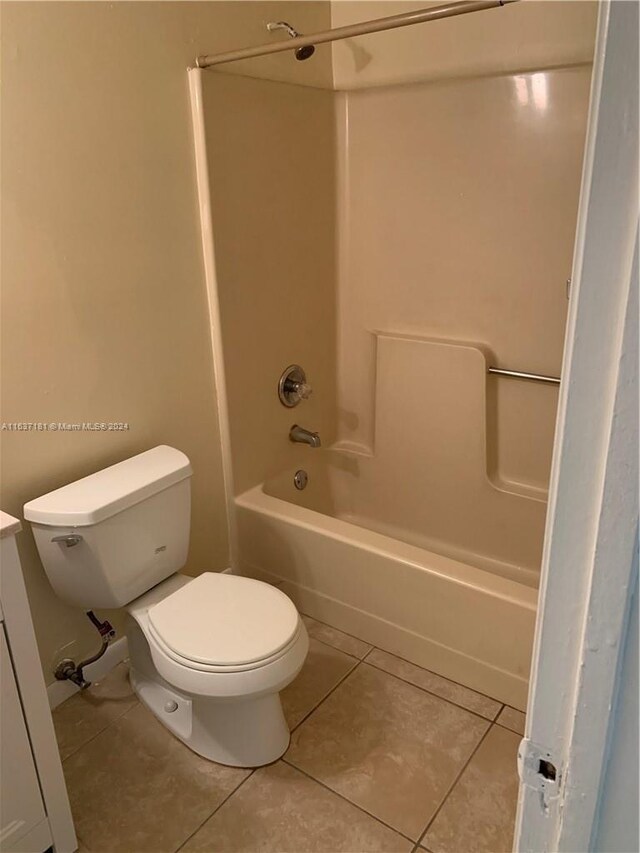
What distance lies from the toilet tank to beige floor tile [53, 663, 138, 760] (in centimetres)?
37

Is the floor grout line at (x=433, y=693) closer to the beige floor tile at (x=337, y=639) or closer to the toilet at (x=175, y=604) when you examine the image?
the beige floor tile at (x=337, y=639)

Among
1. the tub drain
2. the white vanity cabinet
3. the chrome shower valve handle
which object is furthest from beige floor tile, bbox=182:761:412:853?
the chrome shower valve handle

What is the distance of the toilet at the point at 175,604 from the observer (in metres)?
1.61

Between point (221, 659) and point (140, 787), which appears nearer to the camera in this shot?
point (221, 659)

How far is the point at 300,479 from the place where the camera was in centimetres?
257

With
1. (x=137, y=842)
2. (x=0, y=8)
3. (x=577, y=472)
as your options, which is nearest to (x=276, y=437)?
(x=137, y=842)

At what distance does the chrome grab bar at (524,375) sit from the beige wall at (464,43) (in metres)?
0.91

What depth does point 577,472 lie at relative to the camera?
0.50 meters

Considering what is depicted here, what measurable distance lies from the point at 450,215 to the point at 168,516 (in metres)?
1.34

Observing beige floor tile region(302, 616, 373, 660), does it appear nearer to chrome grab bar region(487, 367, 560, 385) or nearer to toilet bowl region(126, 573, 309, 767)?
toilet bowl region(126, 573, 309, 767)

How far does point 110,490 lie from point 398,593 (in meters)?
0.89

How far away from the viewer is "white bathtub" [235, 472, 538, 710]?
186cm

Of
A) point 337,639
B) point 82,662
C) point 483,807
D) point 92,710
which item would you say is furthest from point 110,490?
point 483,807

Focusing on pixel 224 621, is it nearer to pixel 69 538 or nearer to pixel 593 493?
pixel 69 538
